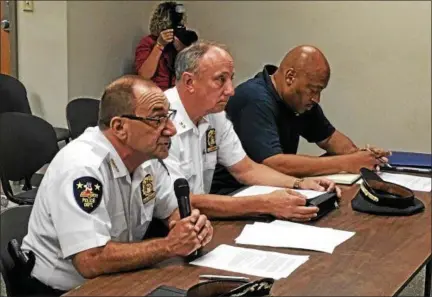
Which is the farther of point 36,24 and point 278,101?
point 36,24

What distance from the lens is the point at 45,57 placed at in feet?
14.8

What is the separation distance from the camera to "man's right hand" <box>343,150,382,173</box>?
2.89 metres

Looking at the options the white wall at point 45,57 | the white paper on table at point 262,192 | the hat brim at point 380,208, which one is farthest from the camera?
the white wall at point 45,57

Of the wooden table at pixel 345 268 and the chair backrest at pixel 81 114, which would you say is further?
the chair backrest at pixel 81 114

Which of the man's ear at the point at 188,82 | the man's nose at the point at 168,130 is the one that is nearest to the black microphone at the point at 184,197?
the man's nose at the point at 168,130

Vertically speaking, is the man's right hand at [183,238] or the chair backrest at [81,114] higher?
the man's right hand at [183,238]

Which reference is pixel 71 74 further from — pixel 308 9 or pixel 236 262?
pixel 236 262

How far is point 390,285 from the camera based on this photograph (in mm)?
1669

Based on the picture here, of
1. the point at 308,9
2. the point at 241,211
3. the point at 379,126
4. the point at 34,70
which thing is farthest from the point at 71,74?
the point at 241,211

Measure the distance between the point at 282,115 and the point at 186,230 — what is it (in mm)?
1386

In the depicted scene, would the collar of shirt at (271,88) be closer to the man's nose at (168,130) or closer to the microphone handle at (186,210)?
the man's nose at (168,130)

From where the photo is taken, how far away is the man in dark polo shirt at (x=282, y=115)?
9.34 ft

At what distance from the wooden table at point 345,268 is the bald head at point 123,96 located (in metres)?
0.43

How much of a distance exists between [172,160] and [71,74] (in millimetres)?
2386
